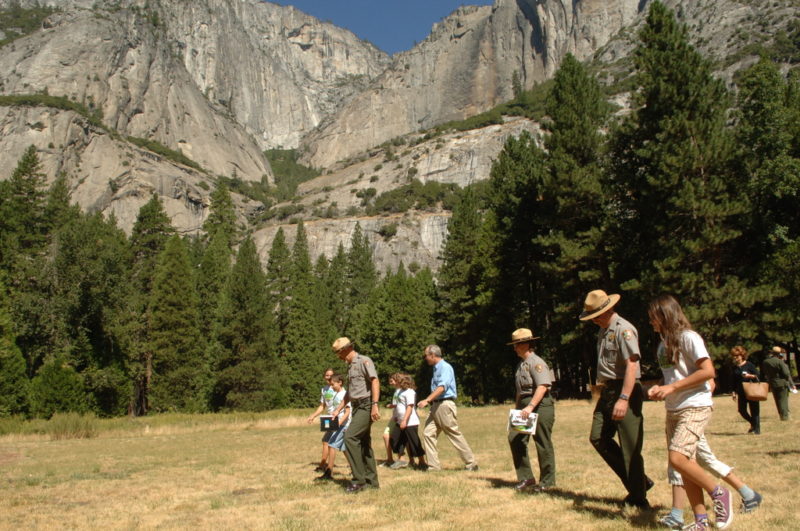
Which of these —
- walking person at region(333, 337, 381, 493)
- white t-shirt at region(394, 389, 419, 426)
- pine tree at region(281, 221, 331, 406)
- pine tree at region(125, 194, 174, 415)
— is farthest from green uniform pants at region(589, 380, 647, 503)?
pine tree at region(281, 221, 331, 406)

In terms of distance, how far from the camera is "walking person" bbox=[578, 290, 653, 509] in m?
5.51

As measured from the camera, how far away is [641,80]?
86.1 feet

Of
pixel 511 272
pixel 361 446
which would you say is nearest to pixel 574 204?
pixel 511 272

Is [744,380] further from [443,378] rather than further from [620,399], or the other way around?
[620,399]

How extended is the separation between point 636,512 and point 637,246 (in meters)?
23.1

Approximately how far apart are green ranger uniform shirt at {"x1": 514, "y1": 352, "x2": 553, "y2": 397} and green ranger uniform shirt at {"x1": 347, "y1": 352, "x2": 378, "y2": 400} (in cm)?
196

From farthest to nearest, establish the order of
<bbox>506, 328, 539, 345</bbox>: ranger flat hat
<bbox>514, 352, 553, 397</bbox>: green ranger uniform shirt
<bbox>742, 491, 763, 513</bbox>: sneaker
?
<bbox>506, 328, 539, 345</bbox>: ranger flat hat
<bbox>514, 352, 553, 397</bbox>: green ranger uniform shirt
<bbox>742, 491, 763, 513</bbox>: sneaker

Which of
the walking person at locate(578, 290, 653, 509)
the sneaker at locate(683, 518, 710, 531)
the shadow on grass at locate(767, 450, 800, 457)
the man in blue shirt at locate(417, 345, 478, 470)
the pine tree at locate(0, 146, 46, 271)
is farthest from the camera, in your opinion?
the pine tree at locate(0, 146, 46, 271)

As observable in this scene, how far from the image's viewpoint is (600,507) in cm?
598

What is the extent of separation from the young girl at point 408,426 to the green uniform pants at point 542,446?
299 centimetres

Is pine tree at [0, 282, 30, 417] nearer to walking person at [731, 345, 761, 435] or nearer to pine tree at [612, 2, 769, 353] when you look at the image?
pine tree at [612, 2, 769, 353]

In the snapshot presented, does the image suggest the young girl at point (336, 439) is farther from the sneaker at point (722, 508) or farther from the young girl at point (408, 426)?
the sneaker at point (722, 508)

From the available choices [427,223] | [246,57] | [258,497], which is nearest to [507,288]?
[258,497]

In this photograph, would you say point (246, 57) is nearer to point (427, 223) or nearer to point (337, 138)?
point (337, 138)
